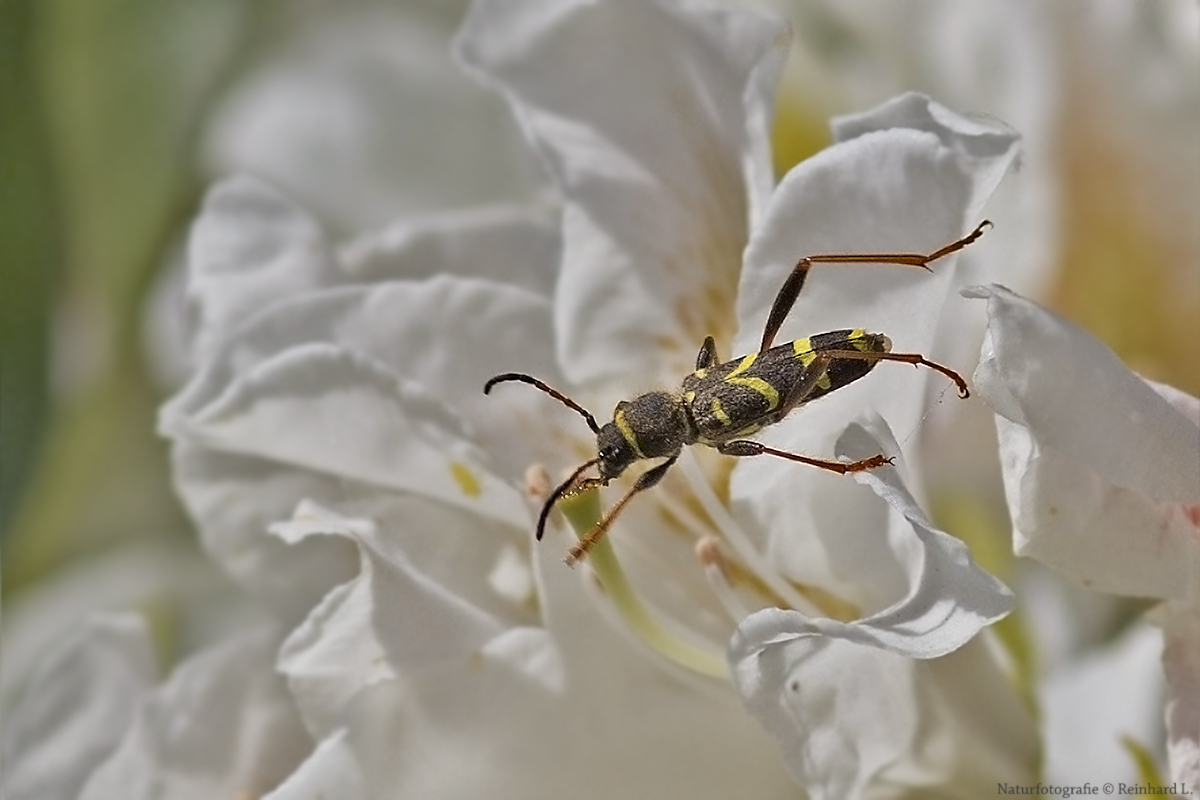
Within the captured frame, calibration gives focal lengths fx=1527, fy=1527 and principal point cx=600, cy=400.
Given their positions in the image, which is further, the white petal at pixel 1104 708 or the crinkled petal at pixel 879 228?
the white petal at pixel 1104 708

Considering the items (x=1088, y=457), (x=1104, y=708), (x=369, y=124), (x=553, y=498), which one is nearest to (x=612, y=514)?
(x=553, y=498)

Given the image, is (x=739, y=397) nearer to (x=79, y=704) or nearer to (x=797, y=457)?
(x=797, y=457)

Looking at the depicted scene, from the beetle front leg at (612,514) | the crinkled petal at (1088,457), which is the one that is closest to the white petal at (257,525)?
the beetle front leg at (612,514)

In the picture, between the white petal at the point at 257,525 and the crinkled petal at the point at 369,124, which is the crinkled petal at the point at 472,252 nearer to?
the white petal at the point at 257,525

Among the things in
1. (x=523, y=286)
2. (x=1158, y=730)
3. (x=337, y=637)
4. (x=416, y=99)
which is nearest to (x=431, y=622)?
(x=337, y=637)

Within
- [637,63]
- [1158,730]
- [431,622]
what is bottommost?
[1158,730]

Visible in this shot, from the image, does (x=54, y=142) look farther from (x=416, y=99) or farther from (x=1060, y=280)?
(x=1060, y=280)
